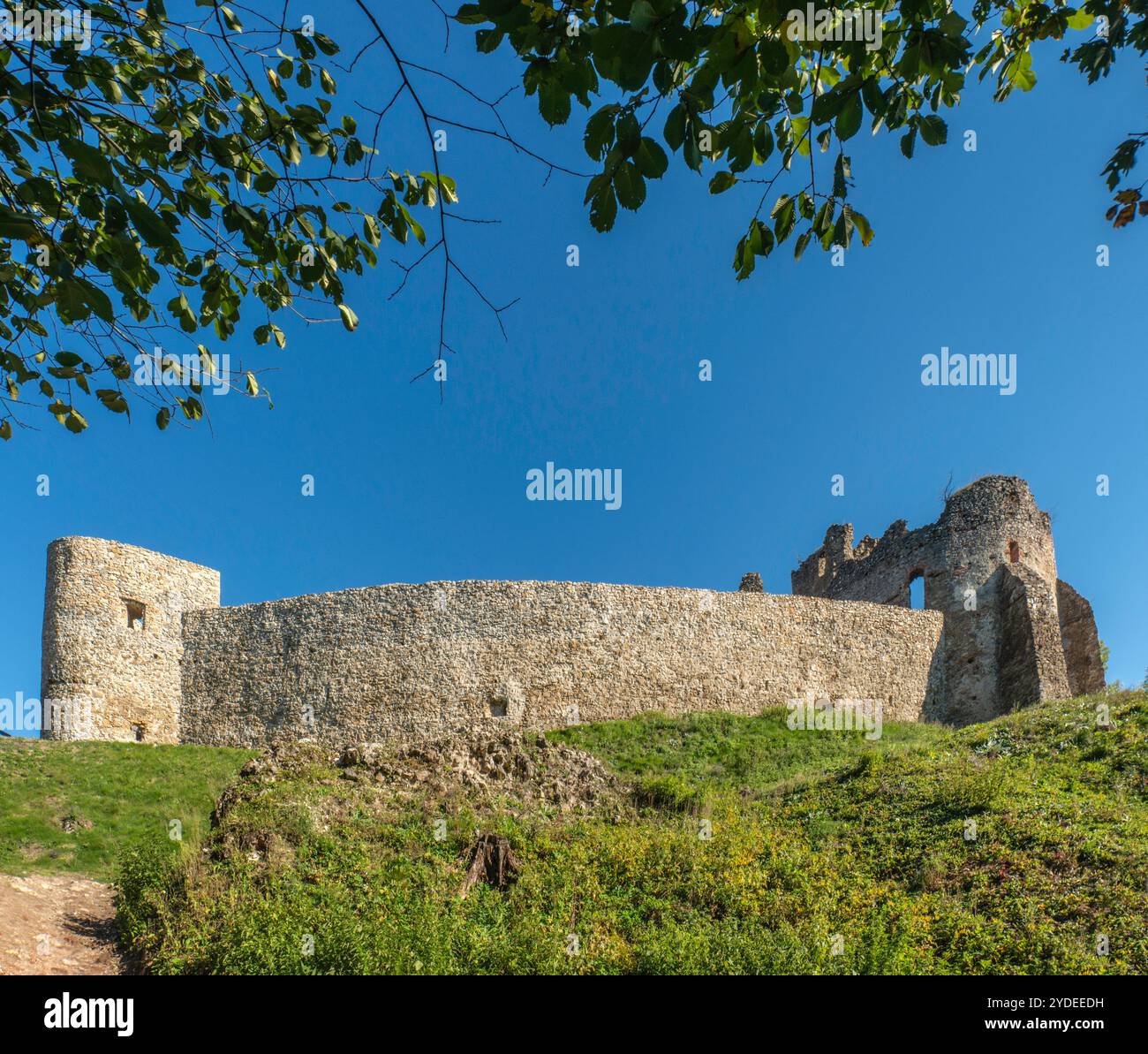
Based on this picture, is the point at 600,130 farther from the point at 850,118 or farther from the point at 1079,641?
the point at 1079,641

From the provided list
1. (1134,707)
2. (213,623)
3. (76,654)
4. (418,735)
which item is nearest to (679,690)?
(418,735)

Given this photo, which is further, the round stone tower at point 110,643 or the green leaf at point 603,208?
the round stone tower at point 110,643

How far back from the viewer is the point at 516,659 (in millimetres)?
17922

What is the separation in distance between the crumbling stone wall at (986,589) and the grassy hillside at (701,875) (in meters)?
7.93

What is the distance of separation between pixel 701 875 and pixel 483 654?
1097 centimetres

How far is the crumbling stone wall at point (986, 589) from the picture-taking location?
1862cm

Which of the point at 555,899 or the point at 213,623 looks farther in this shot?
the point at 213,623

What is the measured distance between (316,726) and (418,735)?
8.17 feet

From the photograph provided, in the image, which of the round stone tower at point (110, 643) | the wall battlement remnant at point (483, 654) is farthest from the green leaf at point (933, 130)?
the round stone tower at point (110, 643)

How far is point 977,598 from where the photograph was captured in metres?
19.8

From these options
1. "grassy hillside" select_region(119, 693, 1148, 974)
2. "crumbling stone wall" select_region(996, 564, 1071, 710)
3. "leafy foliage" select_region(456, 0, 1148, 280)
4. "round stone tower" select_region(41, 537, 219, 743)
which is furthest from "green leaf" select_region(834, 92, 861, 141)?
"round stone tower" select_region(41, 537, 219, 743)

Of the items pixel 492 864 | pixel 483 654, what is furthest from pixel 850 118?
pixel 483 654

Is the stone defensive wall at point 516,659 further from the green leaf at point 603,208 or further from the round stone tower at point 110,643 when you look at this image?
the green leaf at point 603,208
